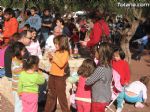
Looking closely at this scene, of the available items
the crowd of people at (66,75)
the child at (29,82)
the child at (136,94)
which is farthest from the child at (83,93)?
the child at (136,94)

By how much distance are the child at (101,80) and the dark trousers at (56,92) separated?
99 cm

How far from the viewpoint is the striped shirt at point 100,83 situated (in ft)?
21.1

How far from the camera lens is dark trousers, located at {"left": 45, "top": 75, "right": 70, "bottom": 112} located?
24.5 feet

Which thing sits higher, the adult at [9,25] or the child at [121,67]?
the adult at [9,25]

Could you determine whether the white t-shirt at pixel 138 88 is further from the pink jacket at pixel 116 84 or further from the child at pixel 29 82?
the child at pixel 29 82

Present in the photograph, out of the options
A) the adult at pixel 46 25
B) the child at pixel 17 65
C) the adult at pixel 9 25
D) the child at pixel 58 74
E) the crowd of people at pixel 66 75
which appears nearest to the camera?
the crowd of people at pixel 66 75

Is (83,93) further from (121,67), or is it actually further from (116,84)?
(121,67)

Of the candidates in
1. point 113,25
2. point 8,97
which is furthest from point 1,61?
point 113,25

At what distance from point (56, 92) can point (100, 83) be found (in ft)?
4.38

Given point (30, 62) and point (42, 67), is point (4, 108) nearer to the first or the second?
point (42, 67)

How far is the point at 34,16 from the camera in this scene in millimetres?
12328

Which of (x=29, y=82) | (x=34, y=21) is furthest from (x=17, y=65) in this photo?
(x=34, y=21)

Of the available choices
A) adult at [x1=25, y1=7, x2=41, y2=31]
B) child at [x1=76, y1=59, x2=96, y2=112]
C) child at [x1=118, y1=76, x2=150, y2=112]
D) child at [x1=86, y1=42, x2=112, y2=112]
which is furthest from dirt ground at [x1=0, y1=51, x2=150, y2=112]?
adult at [x1=25, y1=7, x2=41, y2=31]

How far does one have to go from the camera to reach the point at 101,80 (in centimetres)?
649
